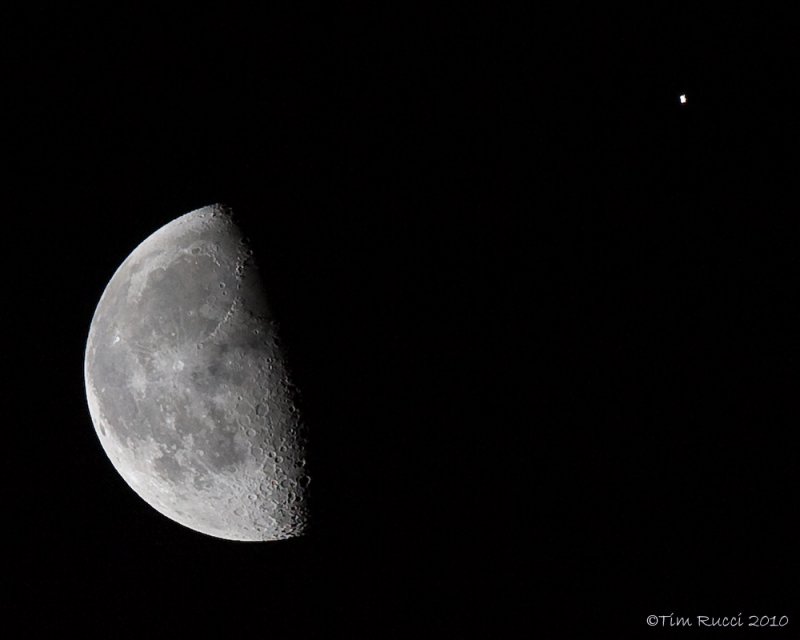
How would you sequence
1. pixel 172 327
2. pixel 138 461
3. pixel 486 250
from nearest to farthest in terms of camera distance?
pixel 486 250 < pixel 172 327 < pixel 138 461

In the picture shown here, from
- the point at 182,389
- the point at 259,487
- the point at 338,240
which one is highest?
the point at 338,240

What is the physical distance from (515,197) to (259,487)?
216cm

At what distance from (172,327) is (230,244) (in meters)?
0.57

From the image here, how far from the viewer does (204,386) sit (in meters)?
3.96

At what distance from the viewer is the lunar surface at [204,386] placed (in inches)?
156

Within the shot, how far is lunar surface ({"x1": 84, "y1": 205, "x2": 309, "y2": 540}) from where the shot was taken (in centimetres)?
396

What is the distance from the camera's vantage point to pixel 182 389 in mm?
4000

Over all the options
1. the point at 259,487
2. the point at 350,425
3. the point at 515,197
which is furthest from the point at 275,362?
the point at 515,197

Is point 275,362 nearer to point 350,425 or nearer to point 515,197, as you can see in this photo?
point 350,425

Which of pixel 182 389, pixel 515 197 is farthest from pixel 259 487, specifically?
pixel 515 197

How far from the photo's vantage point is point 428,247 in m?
3.79

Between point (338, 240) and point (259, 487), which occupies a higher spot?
point (338, 240)

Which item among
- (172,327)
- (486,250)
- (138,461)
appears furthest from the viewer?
(138,461)

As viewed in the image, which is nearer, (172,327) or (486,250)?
(486,250)
